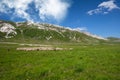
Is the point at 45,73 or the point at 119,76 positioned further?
the point at 45,73

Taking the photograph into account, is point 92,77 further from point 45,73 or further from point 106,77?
point 45,73

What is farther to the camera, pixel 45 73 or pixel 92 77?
pixel 45 73

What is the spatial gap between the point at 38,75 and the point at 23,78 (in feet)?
5.65

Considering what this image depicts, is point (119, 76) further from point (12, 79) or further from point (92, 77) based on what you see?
point (12, 79)

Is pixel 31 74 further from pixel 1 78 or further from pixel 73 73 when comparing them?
pixel 73 73

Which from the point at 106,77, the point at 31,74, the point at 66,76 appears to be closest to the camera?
the point at 106,77

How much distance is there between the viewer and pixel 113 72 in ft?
55.6

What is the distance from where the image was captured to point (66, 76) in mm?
16203

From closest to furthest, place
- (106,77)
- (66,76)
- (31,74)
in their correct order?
(106,77), (66,76), (31,74)

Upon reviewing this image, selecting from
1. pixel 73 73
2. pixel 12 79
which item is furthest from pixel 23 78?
pixel 73 73

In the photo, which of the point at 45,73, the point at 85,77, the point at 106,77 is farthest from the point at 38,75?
the point at 106,77

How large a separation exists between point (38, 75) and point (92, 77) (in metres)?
6.20

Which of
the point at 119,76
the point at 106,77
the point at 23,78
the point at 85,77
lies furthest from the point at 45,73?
the point at 119,76

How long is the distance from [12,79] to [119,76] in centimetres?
1163
